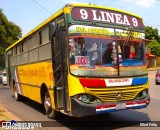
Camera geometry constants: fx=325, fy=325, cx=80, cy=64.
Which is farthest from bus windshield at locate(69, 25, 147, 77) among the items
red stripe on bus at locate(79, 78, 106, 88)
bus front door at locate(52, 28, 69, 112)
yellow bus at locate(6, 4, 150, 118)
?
bus front door at locate(52, 28, 69, 112)

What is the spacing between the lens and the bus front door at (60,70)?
8.05 m

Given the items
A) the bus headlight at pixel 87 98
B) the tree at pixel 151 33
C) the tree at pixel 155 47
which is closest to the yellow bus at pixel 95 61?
the bus headlight at pixel 87 98

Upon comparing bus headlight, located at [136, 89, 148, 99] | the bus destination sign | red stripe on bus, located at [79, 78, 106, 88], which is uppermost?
the bus destination sign

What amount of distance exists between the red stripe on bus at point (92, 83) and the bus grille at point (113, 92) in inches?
3.8

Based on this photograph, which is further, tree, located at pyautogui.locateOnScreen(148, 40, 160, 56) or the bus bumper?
tree, located at pyautogui.locateOnScreen(148, 40, 160, 56)

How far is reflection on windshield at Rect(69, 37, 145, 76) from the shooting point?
7.80 m

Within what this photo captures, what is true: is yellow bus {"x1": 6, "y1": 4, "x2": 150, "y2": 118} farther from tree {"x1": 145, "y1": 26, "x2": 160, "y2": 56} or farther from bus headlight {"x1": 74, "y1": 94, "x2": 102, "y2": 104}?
tree {"x1": 145, "y1": 26, "x2": 160, "y2": 56}

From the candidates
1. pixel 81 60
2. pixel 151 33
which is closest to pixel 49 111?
pixel 81 60

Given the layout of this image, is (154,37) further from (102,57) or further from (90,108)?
(90,108)

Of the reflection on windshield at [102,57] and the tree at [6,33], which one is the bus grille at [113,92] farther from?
the tree at [6,33]

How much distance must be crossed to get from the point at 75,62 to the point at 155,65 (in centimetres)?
6394

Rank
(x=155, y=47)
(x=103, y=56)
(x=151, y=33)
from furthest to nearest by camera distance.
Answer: (x=151, y=33)
(x=155, y=47)
(x=103, y=56)

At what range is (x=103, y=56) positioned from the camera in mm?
8047

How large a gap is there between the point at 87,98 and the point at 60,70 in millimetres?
1189
